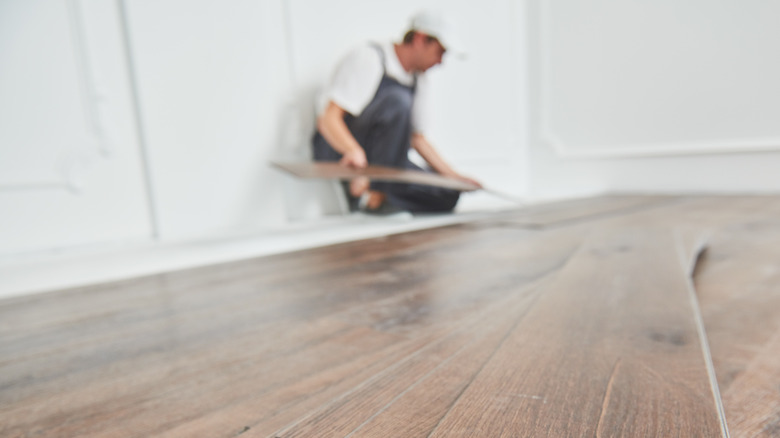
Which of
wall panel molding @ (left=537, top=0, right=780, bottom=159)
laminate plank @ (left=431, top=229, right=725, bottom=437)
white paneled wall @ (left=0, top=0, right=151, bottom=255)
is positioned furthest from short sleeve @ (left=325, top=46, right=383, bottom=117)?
wall panel molding @ (left=537, top=0, right=780, bottom=159)

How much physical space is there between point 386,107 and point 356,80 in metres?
0.16

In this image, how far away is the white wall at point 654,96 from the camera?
2668mm

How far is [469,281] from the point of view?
0.68 meters

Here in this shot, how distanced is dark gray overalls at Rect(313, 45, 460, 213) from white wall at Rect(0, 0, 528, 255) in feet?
0.92

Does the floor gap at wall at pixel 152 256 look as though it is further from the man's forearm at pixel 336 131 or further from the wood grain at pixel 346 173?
the man's forearm at pixel 336 131

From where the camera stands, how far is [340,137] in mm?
1756

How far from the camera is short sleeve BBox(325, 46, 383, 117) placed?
184 centimetres

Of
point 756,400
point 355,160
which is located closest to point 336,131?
point 355,160

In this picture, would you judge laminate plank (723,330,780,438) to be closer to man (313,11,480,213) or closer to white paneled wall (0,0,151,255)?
man (313,11,480,213)

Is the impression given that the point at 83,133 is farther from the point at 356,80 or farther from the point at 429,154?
the point at 429,154

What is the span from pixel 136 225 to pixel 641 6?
3.13m

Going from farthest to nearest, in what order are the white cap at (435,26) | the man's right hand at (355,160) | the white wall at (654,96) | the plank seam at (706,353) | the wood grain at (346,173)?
the white wall at (654,96), the white cap at (435,26), the man's right hand at (355,160), the wood grain at (346,173), the plank seam at (706,353)

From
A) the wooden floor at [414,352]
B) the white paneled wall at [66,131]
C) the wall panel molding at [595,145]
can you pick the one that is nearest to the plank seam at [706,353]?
the wooden floor at [414,352]

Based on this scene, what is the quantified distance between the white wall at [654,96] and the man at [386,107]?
1.72 meters
